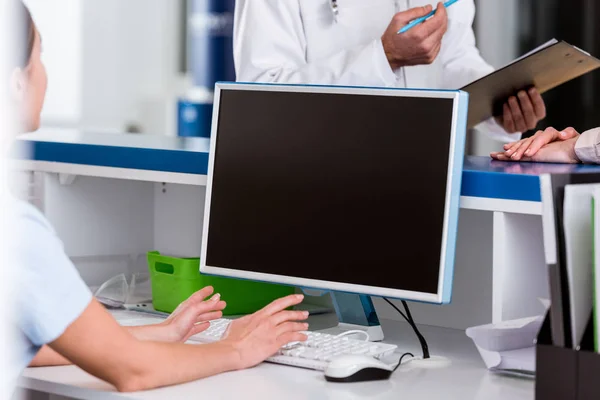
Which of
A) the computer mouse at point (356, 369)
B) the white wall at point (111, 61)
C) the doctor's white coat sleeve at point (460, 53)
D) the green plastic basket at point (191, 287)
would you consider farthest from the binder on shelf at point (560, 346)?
the white wall at point (111, 61)

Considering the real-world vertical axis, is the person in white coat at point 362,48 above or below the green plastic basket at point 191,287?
above

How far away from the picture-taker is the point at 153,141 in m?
2.05

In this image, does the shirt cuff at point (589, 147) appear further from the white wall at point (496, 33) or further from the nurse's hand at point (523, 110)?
the white wall at point (496, 33)

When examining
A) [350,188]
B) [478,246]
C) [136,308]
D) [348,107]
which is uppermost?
[348,107]

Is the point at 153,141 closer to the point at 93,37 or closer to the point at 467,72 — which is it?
the point at 467,72

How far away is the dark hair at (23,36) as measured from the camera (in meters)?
1.21

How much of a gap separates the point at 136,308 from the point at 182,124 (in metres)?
2.88

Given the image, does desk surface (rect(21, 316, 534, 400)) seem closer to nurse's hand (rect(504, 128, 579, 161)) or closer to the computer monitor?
the computer monitor

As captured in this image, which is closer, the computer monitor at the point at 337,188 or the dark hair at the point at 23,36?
the dark hair at the point at 23,36

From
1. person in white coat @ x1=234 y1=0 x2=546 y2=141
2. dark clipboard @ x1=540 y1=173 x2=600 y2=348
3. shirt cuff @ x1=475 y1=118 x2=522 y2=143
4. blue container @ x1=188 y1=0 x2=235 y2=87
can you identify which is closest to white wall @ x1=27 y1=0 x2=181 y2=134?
blue container @ x1=188 y1=0 x2=235 y2=87

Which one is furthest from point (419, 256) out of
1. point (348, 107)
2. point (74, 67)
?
point (74, 67)

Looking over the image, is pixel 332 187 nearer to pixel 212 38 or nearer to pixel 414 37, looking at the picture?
pixel 414 37

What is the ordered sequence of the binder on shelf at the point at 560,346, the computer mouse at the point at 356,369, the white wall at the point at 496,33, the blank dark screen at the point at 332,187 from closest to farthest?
the binder on shelf at the point at 560,346 → the computer mouse at the point at 356,369 → the blank dark screen at the point at 332,187 → the white wall at the point at 496,33

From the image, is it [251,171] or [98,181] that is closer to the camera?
[251,171]
